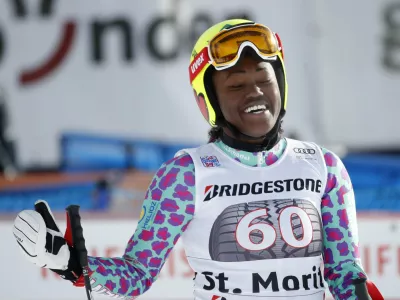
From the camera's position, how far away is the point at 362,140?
6414 mm

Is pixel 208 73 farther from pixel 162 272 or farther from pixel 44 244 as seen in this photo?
pixel 162 272

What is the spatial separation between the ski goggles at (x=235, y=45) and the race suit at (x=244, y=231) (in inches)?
11.0

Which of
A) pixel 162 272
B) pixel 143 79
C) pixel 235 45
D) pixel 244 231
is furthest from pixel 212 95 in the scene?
pixel 143 79

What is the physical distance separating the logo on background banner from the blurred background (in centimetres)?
358

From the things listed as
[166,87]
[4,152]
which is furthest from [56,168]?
[166,87]

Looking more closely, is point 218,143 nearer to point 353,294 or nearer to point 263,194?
point 263,194

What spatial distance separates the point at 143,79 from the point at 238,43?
12.2 ft

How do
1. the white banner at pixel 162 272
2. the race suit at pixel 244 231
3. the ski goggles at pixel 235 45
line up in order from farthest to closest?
1. the white banner at pixel 162 272
2. the ski goggles at pixel 235 45
3. the race suit at pixel 244 231

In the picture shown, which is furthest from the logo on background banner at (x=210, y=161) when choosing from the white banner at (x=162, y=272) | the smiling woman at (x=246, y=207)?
the white banner at (x=162, y=272)

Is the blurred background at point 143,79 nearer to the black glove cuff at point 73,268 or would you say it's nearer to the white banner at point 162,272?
the white banner at point 162,272

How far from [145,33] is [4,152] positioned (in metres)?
1.32

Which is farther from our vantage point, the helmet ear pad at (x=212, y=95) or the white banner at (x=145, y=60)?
the white banner at (x=145, y=60)

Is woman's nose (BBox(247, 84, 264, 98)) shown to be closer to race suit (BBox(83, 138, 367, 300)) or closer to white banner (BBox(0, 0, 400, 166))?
race suit (BBox(83, 138, 367, 300))

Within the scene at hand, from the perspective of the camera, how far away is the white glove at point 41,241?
2297 millimetres
